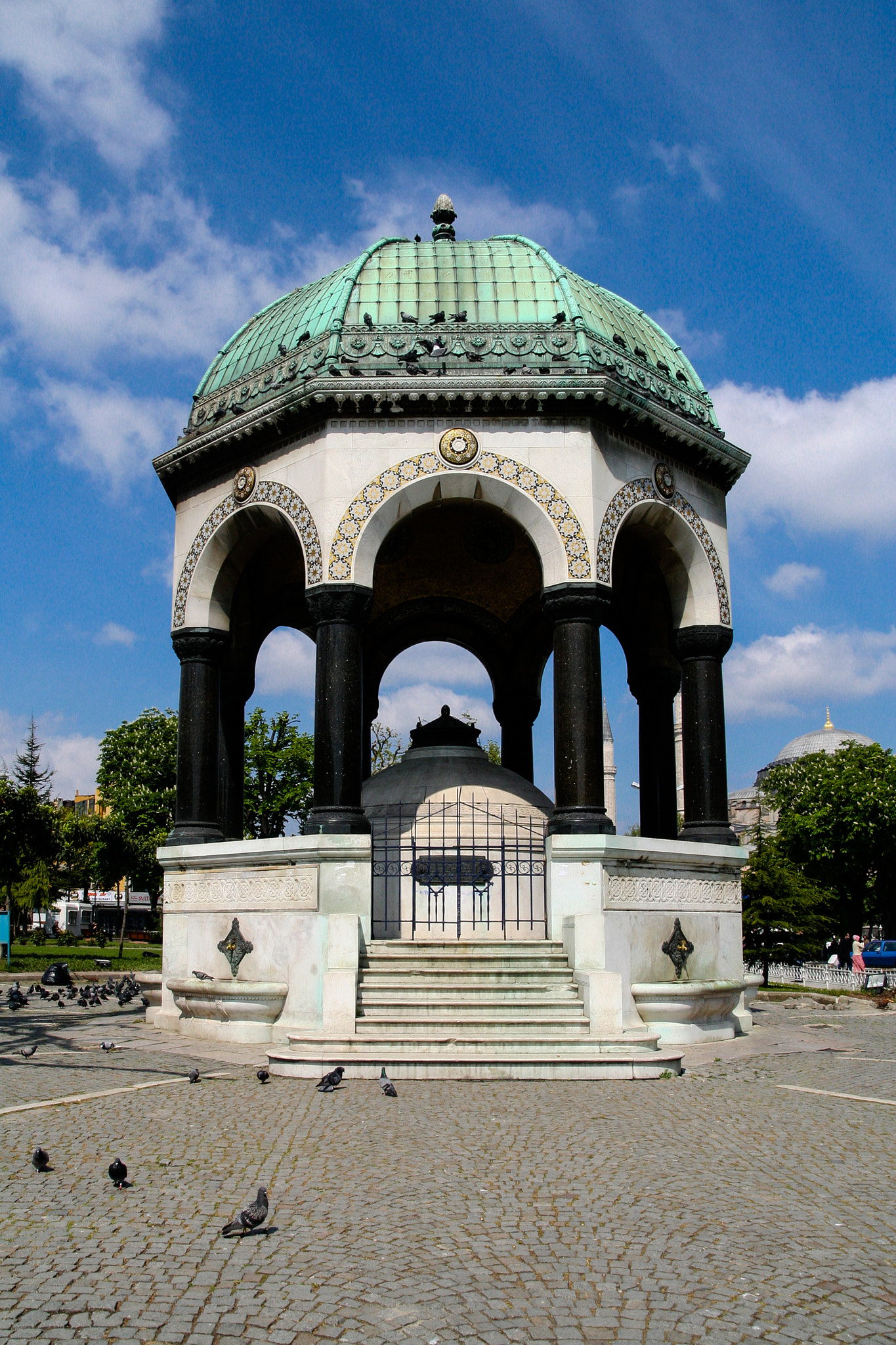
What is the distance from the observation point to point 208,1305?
4711mm

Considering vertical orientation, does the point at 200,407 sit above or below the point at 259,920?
above

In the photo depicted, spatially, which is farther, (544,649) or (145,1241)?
(544,649)

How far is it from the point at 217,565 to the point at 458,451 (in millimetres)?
4025

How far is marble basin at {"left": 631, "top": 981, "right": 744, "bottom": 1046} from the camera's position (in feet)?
41.4

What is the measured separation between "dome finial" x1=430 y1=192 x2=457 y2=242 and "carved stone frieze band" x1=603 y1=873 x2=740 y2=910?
10.6m

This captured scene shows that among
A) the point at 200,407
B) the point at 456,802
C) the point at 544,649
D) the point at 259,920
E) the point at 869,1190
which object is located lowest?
the point at 869,1190

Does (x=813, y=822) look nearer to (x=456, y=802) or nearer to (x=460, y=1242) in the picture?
(x=456, y=802)

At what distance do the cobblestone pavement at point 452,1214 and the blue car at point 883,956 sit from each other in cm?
3828

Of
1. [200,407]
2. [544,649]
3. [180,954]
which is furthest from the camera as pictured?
[544,649]

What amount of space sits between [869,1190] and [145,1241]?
4.16m

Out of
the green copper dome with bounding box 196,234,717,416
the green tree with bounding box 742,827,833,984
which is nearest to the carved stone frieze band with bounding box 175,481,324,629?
the green copper dome with bounding box 196,234,717,416

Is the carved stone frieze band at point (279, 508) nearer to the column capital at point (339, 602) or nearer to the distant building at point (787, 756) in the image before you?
the column capital at point (339, 602)

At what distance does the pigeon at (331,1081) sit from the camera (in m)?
9.75

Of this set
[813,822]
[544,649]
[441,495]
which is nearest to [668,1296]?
[441,495]
